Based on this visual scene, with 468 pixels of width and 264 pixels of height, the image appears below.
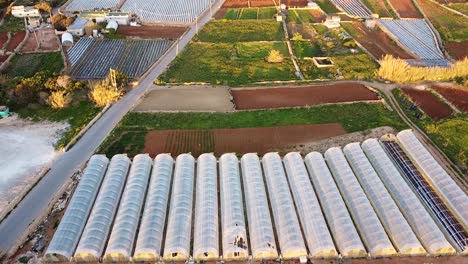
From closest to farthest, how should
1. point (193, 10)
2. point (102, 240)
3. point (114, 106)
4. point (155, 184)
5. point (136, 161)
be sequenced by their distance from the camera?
point (102, 240) → point (155, 184) → point (136, 161) → point (114, 106) → point (193, 10)

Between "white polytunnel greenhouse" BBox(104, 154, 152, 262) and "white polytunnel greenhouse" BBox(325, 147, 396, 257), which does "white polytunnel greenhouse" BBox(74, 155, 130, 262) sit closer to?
"white polytunnel greenhouse" BBox(104, 154, 152, 262)

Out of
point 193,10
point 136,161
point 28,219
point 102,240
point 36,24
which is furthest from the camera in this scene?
point 193,10

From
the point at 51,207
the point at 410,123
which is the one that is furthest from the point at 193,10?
the point at 51,207

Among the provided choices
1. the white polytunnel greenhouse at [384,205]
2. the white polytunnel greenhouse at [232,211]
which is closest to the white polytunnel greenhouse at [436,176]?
the white polytunnel greenhouse at [384,205]

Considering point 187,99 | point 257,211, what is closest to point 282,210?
point 257,211

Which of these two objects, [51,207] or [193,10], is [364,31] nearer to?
[193,10]

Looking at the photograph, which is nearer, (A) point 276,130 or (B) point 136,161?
(B) point 136,161
